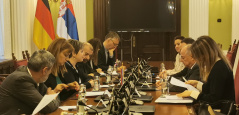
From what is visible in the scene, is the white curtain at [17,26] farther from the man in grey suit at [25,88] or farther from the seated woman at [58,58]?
the man in grey suit at [25,88]

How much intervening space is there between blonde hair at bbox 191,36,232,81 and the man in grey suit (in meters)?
1.49

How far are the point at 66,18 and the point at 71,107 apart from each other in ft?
22.6

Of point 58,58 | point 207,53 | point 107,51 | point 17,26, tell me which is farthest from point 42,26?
point 207,53

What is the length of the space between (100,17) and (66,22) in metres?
1.27

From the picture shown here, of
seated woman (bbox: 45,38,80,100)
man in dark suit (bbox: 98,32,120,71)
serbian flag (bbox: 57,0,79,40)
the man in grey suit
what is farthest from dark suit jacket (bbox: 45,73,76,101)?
serbian flag (bbox: 57,0,79,40)

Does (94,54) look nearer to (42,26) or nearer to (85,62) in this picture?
(85,62)

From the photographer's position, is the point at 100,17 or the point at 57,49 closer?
the point at 57,49

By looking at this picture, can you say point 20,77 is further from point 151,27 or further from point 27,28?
point 151,27

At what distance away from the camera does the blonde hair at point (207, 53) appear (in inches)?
147

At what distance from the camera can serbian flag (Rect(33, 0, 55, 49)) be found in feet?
28.8

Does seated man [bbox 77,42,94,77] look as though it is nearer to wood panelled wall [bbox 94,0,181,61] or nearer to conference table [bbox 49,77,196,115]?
conference table [bbox 49,77,196,115]

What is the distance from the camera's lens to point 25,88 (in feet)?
9.89

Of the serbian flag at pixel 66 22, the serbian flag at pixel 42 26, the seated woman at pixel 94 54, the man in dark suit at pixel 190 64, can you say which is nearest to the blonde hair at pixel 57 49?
the man in dark suit at pixel 190 64

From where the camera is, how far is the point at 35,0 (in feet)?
30.0
